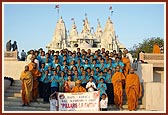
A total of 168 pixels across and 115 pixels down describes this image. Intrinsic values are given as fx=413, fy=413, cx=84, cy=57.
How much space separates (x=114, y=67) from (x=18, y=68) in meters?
5.31

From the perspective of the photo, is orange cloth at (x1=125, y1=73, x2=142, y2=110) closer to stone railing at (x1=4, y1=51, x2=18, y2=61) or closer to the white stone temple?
stone railing at (x1=4, y1=51, x2=18, y2=61)

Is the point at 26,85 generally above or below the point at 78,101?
above

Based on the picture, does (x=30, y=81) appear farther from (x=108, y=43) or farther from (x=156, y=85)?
(x=108, y=43)

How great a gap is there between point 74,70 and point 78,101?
140 centimetres

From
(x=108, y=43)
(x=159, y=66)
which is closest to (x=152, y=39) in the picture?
(x=108, y=43)

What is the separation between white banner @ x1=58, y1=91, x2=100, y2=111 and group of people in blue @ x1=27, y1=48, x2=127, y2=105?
501 millimetres

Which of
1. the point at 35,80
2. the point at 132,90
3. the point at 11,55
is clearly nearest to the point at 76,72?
the point at 35,80

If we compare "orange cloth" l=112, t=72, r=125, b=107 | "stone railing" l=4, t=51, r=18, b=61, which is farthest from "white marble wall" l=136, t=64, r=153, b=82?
"stone railing" l=4, t=51, r=18, b=61

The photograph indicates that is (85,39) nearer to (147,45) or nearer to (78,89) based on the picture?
(147,45)

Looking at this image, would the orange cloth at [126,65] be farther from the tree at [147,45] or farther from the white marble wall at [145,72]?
the tree at [147,45]

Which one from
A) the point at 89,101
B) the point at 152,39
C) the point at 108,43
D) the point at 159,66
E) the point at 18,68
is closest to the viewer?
the point at 89,101

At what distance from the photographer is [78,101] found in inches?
430

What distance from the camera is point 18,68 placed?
16.4 m

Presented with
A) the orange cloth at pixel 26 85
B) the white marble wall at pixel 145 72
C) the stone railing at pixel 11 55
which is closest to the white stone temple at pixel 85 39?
the stone railing at pixel 11 55
